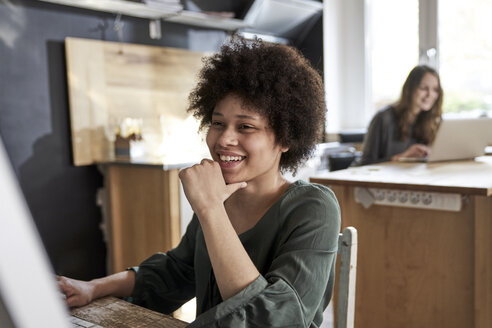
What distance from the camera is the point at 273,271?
3.00 feet

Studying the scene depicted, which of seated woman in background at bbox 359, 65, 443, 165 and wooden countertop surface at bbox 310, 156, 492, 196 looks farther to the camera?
seated woman in background at bbox 359, 65, 443, 165

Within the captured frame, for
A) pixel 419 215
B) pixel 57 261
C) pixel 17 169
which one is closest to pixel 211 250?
pixel 419 215

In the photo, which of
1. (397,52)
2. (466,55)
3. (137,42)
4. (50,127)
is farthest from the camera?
(397,52)

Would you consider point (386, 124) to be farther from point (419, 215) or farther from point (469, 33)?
point (469, 33)

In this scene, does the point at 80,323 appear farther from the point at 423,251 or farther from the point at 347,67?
the point at 347,67

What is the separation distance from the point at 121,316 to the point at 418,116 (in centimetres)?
285

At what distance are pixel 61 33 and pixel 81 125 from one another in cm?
58

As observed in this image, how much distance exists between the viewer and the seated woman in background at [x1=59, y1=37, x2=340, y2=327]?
879 millimetres

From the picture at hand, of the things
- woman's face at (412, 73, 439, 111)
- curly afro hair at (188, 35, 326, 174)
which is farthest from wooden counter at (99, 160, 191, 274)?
curly afro hair at (188, 35, 326, 174)

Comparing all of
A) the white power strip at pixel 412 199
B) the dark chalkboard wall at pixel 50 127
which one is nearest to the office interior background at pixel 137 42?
the dark chalkboard wall at pixel 50 127

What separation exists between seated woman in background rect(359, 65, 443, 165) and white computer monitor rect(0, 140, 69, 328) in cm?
316

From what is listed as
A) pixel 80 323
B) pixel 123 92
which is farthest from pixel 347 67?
pixel 80 323

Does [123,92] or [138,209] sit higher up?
[123,92]

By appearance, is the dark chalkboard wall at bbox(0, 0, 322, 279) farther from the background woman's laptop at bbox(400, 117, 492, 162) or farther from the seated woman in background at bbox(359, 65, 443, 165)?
the background woman's laptop at bbox(400, 117, 492, 162)
